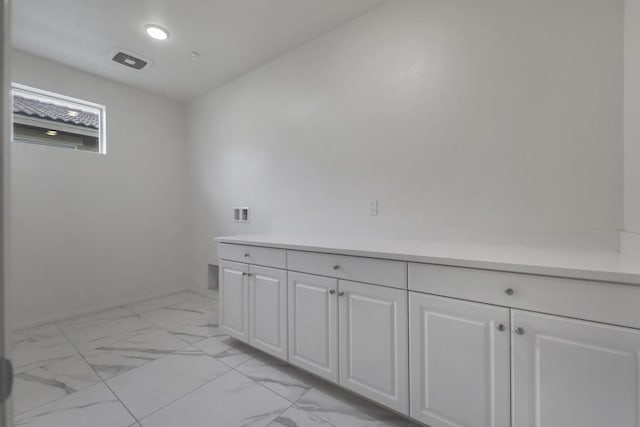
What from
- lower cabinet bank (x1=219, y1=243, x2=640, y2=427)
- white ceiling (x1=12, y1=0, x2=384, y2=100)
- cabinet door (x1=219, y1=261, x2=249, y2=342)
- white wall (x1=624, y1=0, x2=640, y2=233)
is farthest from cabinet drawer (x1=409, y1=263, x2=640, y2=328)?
white ceiling (x1=12, y1=0, x2=384, y2=100)

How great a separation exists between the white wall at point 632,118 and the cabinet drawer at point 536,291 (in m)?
0.52

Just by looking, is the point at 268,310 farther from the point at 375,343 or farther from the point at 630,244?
the point at 630,244

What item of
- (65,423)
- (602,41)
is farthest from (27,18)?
(602,41)

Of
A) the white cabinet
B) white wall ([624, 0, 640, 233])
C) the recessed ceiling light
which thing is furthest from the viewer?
the recessed ceiling light

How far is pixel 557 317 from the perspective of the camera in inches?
41.8

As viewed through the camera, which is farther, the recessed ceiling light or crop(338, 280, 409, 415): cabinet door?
the recessed ceiling light

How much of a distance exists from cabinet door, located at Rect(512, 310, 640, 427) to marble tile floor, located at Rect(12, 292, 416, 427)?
69 cm

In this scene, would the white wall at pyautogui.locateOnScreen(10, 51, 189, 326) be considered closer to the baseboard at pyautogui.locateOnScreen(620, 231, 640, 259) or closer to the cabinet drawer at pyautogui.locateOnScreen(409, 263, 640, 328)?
the cabinet drawer at pyautogui.locateOnScreen(409, 263, 640, 328)

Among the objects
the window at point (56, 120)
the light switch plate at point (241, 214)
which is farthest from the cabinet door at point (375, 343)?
the window at point (56, 120)

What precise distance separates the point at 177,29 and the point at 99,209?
2.07m

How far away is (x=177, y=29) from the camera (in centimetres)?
235

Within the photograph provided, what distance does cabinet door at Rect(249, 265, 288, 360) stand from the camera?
190cm

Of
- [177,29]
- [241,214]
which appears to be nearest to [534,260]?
[241,214]

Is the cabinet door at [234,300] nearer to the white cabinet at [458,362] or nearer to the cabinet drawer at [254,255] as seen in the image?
the cabinet drawer at [254,255]
